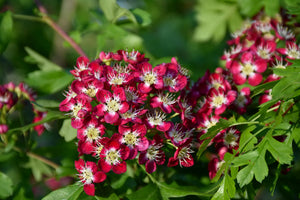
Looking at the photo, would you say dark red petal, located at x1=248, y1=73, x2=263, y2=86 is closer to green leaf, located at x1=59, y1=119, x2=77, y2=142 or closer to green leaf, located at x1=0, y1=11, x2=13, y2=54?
green leaf, located at x1=59, y1=119, x2=77, y2=142

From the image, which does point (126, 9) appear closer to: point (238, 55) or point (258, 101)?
point (238, 55)

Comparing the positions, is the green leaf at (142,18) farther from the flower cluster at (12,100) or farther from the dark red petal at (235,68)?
the flower cluster at (12,100)

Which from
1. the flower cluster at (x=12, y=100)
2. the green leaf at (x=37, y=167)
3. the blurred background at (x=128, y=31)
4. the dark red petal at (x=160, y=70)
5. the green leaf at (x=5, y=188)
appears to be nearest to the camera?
the dark red petal at (x=160, y=70)

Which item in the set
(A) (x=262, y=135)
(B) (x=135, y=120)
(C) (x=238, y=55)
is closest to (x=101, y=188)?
(B) (x=135, y=120)

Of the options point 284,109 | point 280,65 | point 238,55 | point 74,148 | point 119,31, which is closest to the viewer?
point 284,109

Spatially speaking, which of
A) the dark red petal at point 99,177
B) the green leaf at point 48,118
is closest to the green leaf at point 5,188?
the green leaf at point 48,118
